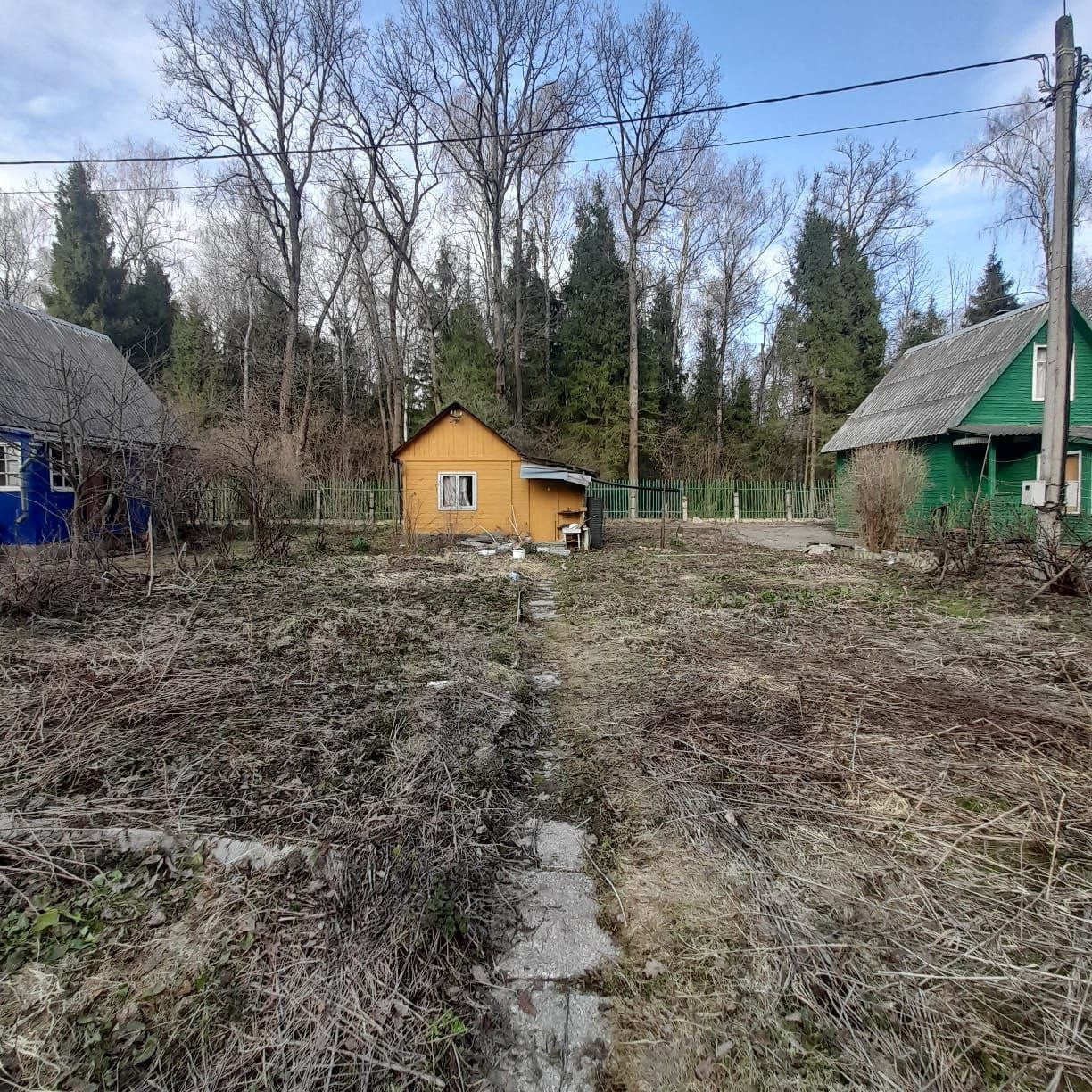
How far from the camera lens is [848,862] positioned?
2.25 metres

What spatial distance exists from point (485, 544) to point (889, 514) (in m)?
9.08

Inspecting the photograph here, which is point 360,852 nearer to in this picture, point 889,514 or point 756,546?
point 889,514

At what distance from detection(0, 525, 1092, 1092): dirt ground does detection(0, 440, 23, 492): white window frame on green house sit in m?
9.85

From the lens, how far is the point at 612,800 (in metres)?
2.86

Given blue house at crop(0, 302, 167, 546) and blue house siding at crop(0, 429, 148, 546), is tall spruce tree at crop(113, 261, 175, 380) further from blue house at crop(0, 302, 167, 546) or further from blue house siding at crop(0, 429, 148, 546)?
blue house siding at crop(0, 429, 148, 546)

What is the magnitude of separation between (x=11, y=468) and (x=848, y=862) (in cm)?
1617

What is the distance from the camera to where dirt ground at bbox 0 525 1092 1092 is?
1.56 metres

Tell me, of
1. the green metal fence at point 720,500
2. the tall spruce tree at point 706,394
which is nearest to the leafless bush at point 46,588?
the green metal fence at point 720,500

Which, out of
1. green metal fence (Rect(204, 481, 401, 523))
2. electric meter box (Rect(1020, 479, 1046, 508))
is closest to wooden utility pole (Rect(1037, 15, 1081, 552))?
electric meter box (Rect(1020, 479, 1046, 508))

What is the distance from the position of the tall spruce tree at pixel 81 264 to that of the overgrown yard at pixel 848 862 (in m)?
30.3

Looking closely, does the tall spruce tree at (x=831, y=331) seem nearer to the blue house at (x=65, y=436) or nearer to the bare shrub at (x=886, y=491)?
the bare shrub at (x=886, y=491)

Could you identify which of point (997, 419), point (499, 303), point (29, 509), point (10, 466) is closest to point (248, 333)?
point (499, 303)

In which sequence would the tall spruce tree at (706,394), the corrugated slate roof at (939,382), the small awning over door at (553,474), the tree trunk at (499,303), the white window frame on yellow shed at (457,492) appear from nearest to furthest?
the small awning over door at (553,474), the corrugated slate roof at (939,382), the white window frame on yellow shed at (457,492), the tree trunk at (499,303), the tall spruce tree at (706,394)

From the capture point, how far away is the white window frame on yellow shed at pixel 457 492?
15844 mm
